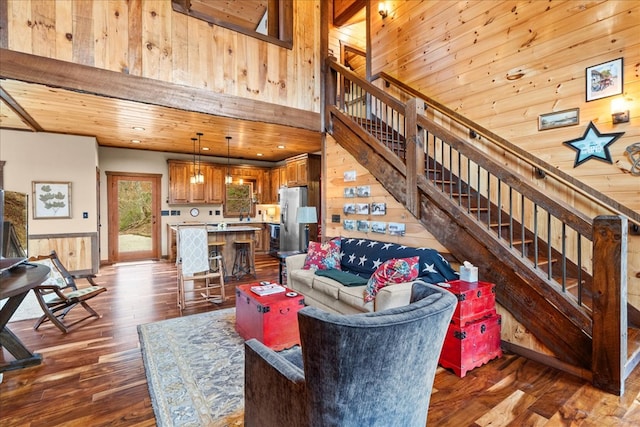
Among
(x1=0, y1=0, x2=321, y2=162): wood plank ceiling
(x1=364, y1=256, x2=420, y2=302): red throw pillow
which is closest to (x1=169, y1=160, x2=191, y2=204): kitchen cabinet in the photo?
(x1=0, y1=0, x2=321, y2=162): wood plank ceiling

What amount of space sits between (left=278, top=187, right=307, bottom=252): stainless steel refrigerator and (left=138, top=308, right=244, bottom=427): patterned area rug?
11.4 feet

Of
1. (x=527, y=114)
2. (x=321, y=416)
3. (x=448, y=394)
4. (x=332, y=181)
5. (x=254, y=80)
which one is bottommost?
(x=448, y=394)

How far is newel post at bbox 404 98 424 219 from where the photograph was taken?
344 centimetres

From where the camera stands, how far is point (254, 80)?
4.34 metres

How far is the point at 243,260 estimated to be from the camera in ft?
19.6

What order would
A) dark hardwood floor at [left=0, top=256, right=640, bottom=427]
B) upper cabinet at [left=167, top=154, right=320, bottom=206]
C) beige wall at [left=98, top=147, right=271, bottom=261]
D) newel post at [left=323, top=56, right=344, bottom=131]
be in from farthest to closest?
upper cabinet at [left=167, top=154, right=320, bottom=206] < beige wall at [left=98, top=147, right=271, bottom=261] < newel post at [left=323, top=56, right=344, bottom=131] < dark hardwood floor at [left=0, top=256, right=640, bottom=427]

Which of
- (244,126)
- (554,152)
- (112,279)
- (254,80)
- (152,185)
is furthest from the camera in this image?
(152,185)

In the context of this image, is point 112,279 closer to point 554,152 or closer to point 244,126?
point 244,126

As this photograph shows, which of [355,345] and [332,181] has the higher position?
[332,181]

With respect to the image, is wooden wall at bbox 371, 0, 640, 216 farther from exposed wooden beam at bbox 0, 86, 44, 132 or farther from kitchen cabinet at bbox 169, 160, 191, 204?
kitchen cabinet at bbox 169, 160, 191, 204

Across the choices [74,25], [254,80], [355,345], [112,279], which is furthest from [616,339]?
[112,279]

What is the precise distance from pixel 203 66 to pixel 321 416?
4163 mm

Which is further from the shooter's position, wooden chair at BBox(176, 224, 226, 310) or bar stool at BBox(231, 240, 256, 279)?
bar stool at BBox(231, 240, 256, 279)

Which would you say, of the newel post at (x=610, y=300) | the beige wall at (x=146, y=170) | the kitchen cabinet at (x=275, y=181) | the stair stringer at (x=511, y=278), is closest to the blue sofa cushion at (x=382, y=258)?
the stair stringer at (x=511, y=278)
